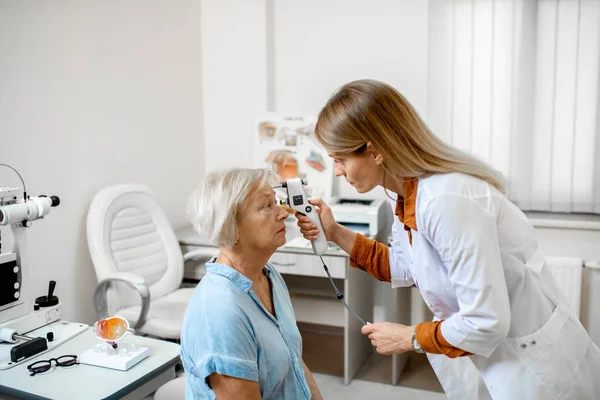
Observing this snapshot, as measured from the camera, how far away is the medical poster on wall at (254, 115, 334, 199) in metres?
3.56

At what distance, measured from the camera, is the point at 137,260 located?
116 inches

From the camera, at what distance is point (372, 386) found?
301 cm

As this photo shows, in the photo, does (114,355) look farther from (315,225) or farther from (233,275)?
(315,225)

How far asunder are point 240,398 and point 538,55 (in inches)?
103

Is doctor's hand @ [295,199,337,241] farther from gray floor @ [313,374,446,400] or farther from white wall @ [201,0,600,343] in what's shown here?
white wall @ [201,0,600,343]

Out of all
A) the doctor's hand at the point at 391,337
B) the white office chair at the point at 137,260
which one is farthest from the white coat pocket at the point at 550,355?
the white office chair at the point at 137,260

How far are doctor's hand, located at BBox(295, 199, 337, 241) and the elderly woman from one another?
0.55 ft

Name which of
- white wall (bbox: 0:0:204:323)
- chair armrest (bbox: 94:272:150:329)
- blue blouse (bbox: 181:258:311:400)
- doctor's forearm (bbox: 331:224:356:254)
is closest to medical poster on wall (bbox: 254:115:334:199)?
white wall (bbox: 0:0:204:323)

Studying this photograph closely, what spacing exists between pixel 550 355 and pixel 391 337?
1.27 feet

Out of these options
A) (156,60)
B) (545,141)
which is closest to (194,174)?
(156,60)

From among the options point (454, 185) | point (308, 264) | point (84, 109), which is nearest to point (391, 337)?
point (454, 185)

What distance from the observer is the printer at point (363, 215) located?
3.10 m

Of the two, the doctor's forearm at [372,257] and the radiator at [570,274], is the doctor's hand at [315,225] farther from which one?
the radiator at [570,274]

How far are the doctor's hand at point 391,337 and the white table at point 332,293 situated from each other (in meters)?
1.39
